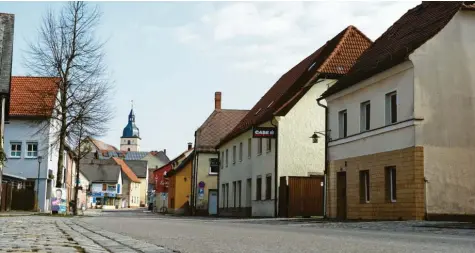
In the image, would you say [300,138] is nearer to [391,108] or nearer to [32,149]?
[391,108]

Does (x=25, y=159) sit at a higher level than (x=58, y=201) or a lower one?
higher

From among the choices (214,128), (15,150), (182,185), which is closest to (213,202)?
(214,128)

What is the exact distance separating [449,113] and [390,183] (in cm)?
327

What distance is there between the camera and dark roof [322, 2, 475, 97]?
74.1 ft

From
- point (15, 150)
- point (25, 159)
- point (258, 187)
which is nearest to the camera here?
point (258, 187)

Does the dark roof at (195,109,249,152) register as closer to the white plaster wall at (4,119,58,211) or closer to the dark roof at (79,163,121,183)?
the white plaster wall at (4,119,58,211)

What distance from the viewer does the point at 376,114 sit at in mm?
24734

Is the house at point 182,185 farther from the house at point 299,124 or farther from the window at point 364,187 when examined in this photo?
the window at point 364,187

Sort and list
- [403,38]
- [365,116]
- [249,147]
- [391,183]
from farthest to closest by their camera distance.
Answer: [249,147] < [365,116] < [403,38] < [391,183]

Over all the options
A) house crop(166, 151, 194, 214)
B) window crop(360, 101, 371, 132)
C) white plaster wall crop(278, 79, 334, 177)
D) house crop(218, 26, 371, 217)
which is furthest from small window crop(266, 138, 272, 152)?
house crop(166, 151, 194, 214)

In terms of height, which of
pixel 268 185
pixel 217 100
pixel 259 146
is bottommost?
pixel 268 185

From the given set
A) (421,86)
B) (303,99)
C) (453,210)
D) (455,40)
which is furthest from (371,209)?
(303,99)

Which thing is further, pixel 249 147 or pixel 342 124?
pixel 249 147

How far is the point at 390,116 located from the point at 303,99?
10.8 metres
